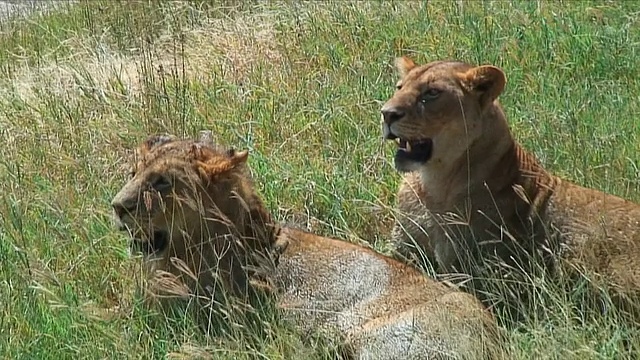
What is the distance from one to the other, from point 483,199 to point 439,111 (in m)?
0.43

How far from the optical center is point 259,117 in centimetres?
662

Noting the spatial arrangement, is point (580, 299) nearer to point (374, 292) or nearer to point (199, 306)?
point (374, 292)

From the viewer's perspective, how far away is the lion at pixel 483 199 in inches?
191

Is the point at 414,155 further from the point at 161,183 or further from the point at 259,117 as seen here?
the point at 259,117

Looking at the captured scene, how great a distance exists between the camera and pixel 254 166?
235 inches

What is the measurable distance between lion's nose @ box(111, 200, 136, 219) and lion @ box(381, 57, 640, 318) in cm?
108

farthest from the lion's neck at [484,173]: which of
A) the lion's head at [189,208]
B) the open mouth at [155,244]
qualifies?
the open mouth at [155,244]

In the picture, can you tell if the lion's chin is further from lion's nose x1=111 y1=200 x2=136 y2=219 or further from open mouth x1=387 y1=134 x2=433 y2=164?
lion's nose x1=111 y1=200 x2=136 y2=219

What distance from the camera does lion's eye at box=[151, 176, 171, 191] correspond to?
4.41 meters

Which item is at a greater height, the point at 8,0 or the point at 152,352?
the point at 152,352

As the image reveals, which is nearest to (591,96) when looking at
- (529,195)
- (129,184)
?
(529,195)

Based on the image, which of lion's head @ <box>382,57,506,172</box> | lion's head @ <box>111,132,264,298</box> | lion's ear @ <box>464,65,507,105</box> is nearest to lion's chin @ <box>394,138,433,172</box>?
lion's head @ <box>382,57,506,172</box>

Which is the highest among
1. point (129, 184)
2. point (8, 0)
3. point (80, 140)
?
point (129, 184)

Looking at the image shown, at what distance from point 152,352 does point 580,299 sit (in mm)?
1582
